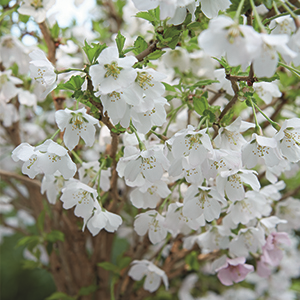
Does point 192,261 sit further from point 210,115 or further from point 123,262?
point 210,115

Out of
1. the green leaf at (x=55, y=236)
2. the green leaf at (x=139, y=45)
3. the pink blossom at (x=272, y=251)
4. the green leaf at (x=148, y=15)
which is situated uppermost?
the green leaf at (x=148, y=15)

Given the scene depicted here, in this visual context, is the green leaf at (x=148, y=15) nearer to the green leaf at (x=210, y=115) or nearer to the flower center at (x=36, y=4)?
the green leaf at (x=210, y=115)

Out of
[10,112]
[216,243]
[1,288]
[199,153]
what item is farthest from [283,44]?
[1,288]

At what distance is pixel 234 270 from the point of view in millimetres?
637

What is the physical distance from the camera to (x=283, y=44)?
301 mm

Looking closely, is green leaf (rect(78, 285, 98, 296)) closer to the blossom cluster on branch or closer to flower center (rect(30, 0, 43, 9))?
the blossom cluster on branch

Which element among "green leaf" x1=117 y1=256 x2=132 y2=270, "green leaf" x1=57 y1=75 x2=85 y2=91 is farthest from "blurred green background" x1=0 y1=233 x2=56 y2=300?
"green leaf" x1=57 y1=75 x2=85 y2=91

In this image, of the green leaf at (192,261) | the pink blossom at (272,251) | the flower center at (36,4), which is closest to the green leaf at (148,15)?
the flower center at (36,4)

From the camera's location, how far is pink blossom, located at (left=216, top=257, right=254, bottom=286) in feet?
2.03

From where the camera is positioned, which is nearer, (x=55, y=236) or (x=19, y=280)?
(x=55, y=236)

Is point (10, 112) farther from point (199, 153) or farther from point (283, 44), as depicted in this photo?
point (283, 44)

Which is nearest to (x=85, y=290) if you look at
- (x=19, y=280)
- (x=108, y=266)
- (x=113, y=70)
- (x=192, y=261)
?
(x=108, y=266)

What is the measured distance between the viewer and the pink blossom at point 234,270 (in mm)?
620

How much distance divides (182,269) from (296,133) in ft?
2.03
